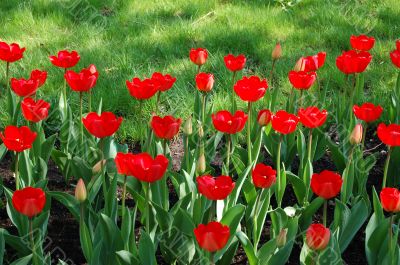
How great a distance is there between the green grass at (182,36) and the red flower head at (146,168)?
4.95 feet

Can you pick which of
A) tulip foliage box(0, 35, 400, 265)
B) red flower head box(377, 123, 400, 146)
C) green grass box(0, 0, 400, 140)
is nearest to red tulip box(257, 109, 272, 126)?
tulip foliage box(0, 35, 400, 265)

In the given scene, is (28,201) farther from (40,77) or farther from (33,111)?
(40,77)

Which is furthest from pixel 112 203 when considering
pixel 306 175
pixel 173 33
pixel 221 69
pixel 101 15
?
pixel 101 15

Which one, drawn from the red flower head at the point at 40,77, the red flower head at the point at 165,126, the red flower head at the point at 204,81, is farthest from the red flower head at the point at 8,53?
the red flower head at the point at 165,126

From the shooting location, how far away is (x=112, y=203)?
2311mm

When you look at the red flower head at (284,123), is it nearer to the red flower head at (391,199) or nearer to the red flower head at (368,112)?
the red flower head at (368,112)

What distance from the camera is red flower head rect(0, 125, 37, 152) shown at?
Answer: 2211 mm

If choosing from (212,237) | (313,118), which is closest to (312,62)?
(313,118)

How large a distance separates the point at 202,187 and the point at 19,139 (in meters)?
0.68

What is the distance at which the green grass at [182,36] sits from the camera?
12.5ft

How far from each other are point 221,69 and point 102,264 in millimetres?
1969

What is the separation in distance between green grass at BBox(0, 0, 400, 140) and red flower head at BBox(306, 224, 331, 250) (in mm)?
1656

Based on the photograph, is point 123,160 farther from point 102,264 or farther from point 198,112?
point 198,112

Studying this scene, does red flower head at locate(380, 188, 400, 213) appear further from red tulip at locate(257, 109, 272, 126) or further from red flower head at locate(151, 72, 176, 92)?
red flower head at locate(151, 72, 176, 92)
